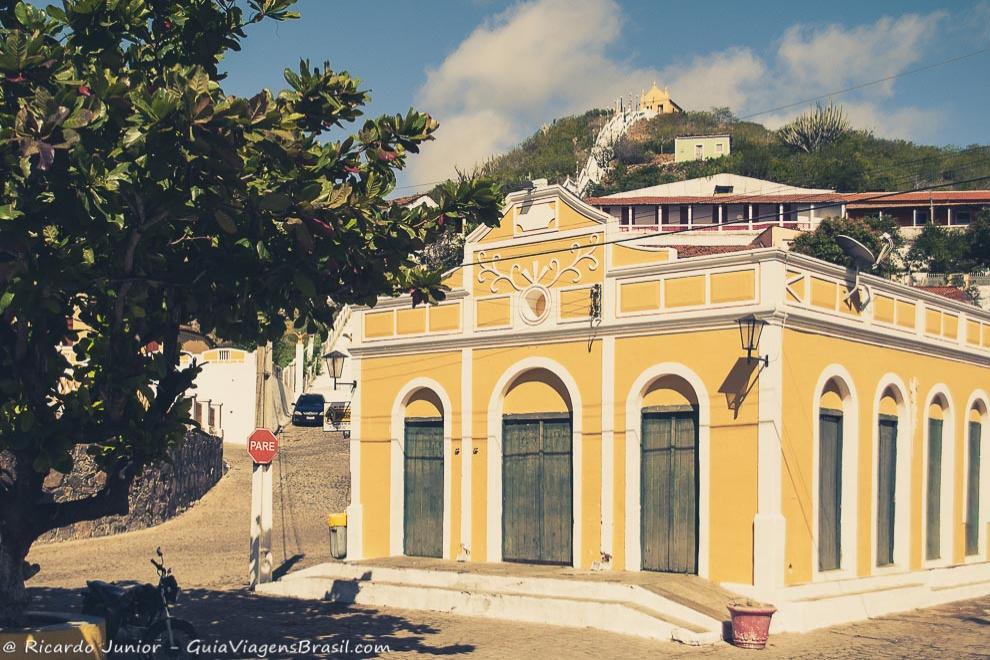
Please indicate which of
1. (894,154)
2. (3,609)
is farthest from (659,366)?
(894,154)

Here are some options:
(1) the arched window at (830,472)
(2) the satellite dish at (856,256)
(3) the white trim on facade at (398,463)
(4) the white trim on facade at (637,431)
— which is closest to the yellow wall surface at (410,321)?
(3) the white trim on facade at (398,463)

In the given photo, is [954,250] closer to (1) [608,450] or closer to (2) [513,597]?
(1) [608,450]

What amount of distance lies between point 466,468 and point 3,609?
11.6m

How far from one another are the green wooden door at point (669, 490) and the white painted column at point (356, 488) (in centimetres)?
691

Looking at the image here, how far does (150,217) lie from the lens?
10.2 metres

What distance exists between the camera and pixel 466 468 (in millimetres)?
22562

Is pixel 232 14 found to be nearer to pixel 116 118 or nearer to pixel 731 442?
pixel 116 118

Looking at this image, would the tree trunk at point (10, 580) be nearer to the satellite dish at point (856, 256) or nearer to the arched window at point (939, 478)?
the satellite dish at point (856, 256)

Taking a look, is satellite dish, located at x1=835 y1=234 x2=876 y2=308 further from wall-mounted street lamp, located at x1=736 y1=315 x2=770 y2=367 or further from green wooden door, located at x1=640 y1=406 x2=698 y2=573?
green wooden door, located at x1=640 y1=406 x2=698 y2=573

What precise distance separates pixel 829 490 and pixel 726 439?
250cm

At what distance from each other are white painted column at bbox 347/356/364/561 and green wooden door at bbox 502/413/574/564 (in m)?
3.80

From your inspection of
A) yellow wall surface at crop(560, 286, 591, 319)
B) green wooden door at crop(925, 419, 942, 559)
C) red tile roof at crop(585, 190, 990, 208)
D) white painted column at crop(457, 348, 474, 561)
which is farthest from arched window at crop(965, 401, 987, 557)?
red tile roof at crop(585, 190, 990, 208)

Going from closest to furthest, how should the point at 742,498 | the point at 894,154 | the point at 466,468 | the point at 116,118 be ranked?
the point at 116,118 < the point at 742,498 < the point at 466,468 < the point at 894,154

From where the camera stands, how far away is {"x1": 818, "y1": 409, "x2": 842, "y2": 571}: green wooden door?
1966 centimetres
